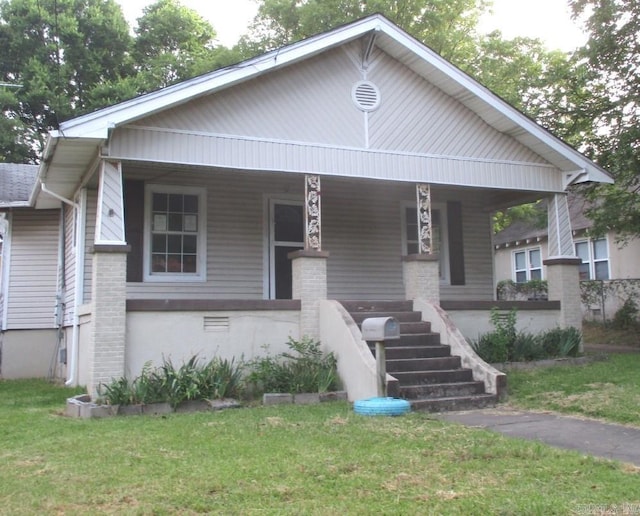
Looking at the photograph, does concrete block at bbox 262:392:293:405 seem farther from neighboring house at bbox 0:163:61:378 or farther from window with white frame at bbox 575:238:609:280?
window with white frame at bbox 575:238:609:280

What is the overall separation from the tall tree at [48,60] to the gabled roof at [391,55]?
57.7 feet

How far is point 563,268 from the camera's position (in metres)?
12.8

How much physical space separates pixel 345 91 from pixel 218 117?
2447 mm

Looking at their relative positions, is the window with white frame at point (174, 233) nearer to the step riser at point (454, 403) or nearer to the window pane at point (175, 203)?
the window pane at point (175, 203)

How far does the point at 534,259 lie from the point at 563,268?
47.2 ft

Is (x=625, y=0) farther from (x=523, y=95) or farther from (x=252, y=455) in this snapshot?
(x=252, y=455)

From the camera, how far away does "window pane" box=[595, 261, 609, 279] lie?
871 inches

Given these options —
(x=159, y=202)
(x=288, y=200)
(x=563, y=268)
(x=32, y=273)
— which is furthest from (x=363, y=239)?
(x=32, y=273)

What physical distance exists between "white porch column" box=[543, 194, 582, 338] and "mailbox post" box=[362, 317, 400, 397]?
591 centimetres

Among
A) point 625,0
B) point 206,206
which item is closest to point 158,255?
point 206,206

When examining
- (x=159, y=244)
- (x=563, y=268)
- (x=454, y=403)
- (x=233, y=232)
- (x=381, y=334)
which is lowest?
(x=454, y=403)

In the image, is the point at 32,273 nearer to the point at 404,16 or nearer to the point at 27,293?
the point at 27,293

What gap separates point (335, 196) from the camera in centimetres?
1368

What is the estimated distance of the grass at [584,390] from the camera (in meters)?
7.80
